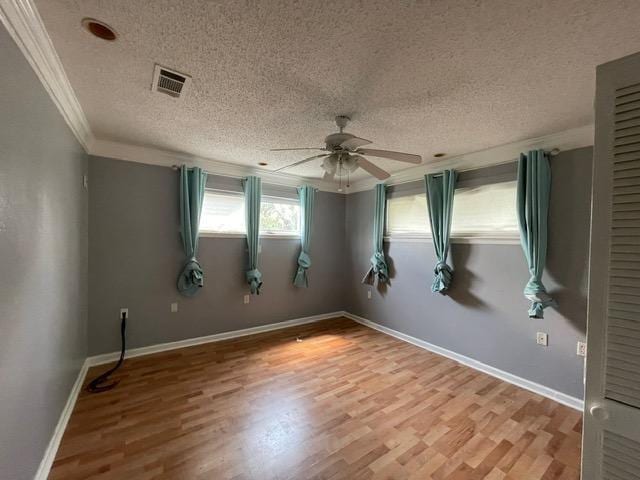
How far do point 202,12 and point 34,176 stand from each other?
47.5 inches

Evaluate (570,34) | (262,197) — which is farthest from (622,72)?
(262,197)

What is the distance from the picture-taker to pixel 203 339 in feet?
11.4

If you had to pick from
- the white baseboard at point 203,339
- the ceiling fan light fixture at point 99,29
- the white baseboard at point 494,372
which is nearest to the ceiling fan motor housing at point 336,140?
the ceiling fan light fixture at point 99,29

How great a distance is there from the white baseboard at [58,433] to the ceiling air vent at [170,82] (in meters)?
2.35

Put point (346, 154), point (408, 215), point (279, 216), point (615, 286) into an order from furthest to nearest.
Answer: point (279, 216)
point (408, 215)
point (346, 154)
point (615, 286)

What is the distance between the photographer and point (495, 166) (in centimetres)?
285

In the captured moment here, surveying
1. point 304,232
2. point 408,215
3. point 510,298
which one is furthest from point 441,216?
point 304,232

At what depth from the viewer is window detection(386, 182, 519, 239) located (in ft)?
9.00

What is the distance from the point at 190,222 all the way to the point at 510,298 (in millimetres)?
3693

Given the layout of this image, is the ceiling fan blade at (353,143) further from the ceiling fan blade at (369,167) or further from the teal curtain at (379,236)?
the teal curtain at (379,236)

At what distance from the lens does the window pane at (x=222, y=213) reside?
3.52 m

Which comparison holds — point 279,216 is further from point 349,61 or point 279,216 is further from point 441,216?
point 349,61

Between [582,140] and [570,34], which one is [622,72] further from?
[582,140]

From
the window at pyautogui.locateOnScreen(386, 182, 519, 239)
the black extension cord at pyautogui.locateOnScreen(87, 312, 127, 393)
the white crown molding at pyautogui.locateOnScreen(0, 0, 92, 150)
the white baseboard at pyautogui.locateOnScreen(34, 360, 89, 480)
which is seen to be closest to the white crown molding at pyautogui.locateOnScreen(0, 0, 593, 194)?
the white crown molding at pyautogui.locateOnScreen(0, 0, 92, 150)
